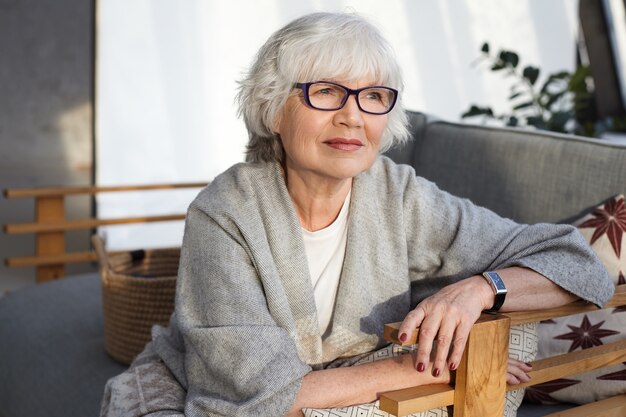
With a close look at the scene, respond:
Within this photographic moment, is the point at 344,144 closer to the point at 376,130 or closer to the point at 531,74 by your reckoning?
the point at 376,130

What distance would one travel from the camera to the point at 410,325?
4.69ft

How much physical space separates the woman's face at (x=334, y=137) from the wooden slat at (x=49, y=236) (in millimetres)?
1813

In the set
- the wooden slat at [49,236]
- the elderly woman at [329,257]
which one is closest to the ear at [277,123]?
the elderly woman at [329,257]

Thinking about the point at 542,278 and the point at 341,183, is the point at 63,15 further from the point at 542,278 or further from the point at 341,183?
the point at 542,278

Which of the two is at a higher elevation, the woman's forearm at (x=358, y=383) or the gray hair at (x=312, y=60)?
the gray hair at (x=312, y=60)

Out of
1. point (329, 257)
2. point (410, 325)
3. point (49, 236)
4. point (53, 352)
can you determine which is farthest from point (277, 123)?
point (49, 236)

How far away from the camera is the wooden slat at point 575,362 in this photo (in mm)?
1573

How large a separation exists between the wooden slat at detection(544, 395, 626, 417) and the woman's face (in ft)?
2.03

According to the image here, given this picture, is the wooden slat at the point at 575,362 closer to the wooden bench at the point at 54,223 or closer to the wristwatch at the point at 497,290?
the wristwatch at the point at 497,290

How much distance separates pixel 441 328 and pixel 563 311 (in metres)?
0.31

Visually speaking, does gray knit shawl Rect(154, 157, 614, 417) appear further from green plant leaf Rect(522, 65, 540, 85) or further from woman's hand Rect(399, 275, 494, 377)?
green plant leaf Rect(522, 65, 540, 85)

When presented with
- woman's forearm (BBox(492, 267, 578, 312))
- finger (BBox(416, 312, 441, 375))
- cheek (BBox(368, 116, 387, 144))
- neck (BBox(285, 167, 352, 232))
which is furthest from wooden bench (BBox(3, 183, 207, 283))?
finger (BBox(416, 312, 441, 375))

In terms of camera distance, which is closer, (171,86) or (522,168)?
(522,168)

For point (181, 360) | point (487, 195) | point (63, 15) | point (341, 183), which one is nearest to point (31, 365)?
point (181, 360)
